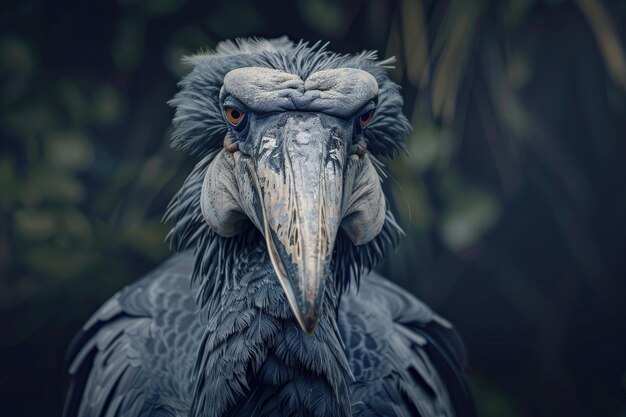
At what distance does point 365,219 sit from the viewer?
1.84 metres

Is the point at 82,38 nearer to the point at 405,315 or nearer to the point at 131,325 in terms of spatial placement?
the point at 131,325

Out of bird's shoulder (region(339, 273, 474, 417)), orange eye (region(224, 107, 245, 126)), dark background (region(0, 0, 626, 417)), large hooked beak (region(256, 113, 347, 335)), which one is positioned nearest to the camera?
large hooked beak (region(256, 113, 347, 335))

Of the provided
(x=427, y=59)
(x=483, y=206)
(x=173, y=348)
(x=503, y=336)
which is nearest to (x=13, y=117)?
(x=173, y=348)

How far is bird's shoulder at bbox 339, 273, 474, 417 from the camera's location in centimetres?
219

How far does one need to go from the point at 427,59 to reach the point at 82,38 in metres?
1.30

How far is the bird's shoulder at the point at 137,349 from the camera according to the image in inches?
87.3

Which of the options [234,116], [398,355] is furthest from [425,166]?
[234,116]

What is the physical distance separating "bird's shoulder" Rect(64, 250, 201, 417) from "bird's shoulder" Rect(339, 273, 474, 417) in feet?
1.44

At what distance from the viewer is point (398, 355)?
234cm

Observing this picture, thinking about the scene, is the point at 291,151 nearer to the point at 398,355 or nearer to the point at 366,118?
the point at 366,118

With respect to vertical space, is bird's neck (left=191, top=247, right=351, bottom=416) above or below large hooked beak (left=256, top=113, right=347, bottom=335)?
below

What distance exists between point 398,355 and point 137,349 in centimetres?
72

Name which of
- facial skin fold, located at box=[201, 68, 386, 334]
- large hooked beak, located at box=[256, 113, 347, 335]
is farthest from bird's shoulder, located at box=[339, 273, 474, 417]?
large hooked beak, located at box=[256, 113, 347, 335]

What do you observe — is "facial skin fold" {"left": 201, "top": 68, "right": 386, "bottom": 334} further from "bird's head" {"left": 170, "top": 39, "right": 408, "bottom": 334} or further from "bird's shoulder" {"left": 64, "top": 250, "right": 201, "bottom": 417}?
"bird's shoulder" {"left": 64, "top": 250, "right": 201, "bottom": 417}
